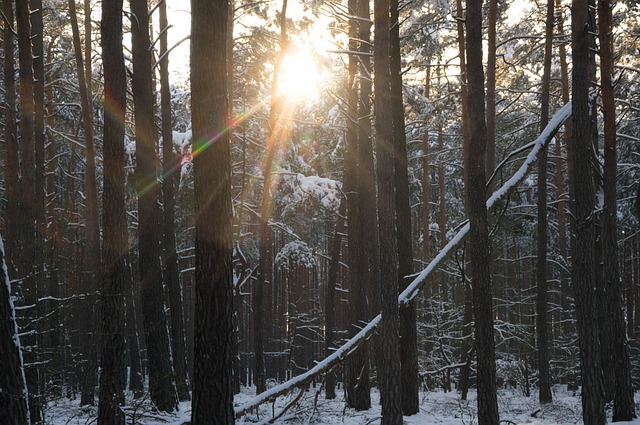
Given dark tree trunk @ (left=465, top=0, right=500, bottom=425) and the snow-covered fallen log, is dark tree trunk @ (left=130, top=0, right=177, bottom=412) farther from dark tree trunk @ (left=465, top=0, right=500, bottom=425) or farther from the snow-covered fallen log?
dark tree trunk @ (left=465, top=0, right=500, bottom=425)

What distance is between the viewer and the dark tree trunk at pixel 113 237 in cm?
902

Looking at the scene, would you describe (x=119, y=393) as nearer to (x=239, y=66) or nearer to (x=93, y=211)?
(x=93, y=211)

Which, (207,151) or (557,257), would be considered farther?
(557,257)

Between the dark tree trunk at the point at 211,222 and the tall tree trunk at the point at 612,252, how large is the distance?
8.47 m

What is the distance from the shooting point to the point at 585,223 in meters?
10.0

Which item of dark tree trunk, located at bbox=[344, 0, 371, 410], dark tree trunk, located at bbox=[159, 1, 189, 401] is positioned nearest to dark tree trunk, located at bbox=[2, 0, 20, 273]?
dark tree trunk, located at bbox=[159, 1, 189, 401]

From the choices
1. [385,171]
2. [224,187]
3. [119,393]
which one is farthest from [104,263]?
[385,171]

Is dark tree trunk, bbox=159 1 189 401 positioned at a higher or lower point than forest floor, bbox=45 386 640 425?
higher

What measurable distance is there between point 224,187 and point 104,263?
132 inches

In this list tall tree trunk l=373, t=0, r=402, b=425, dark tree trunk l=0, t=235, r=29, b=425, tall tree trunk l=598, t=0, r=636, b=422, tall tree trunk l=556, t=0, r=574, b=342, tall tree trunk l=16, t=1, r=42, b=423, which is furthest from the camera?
tall tree trunk l=556, t=0, r=574, b=342

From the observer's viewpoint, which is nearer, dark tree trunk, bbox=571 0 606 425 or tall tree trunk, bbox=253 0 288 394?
dark tree trunk, bbox=571 0 606 425

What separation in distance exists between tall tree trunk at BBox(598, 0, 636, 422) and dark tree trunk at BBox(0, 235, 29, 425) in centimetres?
1065

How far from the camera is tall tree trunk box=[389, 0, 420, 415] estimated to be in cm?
1172

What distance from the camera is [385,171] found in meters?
9.73
